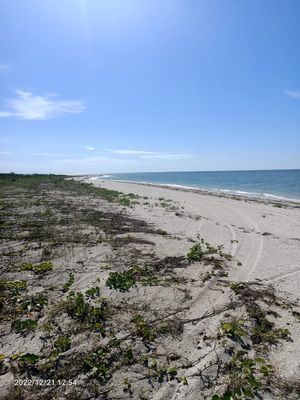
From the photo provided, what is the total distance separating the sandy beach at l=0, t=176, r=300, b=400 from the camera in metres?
3.82

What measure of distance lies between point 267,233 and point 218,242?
11.3 feet

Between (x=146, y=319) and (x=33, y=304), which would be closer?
(x=146, y=319)

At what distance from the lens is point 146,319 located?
5.36 metres

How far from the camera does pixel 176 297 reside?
6.36m

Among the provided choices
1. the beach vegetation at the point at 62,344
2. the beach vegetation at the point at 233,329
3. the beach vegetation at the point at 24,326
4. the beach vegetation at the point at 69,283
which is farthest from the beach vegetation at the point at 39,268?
the beach vegetation at the point at 233,329

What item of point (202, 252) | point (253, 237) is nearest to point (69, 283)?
point (202, 252)

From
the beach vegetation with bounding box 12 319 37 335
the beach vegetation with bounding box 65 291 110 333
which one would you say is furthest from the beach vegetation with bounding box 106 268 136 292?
the beach vegetation with bounding box 12 319 37 335

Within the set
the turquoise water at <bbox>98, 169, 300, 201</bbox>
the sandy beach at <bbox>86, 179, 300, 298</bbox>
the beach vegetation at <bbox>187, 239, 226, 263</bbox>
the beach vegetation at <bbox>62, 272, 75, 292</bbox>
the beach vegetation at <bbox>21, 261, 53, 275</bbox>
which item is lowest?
the turquoise water at <bbox>98, 169, 300, 201</bbox>

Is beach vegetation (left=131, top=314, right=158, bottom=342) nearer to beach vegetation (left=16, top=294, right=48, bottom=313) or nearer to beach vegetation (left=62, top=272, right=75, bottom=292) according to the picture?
beach vegetation (left=16, top=294, right=48, bottom=313)

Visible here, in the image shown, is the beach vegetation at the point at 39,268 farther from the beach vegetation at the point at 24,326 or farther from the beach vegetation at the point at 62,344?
the beach vegetation at the point at 62,344

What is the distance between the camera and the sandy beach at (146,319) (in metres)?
3.82

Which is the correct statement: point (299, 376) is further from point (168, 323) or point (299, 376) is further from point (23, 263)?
point (23, 263)

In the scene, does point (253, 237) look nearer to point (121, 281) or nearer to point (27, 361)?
point (121, 281)

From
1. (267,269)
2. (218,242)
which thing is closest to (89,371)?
(267,269)
